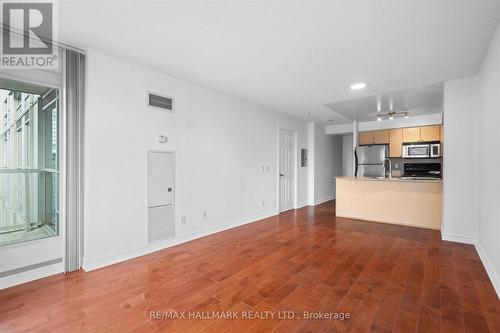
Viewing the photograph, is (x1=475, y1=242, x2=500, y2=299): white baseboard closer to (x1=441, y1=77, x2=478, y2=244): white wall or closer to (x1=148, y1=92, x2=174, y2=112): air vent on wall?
(x1=441, y1=77, x2=478, y2=244): white wall

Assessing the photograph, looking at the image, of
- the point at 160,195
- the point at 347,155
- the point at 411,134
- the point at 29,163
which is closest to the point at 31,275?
the point at 29,163

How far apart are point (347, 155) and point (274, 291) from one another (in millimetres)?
7873

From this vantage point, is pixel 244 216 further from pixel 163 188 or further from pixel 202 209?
pixel 163 188

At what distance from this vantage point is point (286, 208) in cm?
630

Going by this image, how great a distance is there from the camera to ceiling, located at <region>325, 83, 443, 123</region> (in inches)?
169

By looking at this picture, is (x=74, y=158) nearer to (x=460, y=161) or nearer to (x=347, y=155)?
(x=460, y=161)

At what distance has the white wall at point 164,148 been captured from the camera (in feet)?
9.30

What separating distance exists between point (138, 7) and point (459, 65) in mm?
4014

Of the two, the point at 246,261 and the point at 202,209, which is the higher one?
the point at 202,209

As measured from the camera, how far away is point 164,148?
3498 mm

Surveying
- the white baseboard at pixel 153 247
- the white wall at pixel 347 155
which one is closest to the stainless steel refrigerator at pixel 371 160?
the white wall at pixel 347 155

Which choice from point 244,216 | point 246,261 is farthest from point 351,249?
point 244,216

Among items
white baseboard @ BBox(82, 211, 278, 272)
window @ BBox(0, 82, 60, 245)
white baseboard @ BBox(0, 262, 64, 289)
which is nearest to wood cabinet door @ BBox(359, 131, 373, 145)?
white baseboard @ BBox(82, 211, 278, 272)

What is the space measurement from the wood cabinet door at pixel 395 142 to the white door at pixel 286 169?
2889mm
